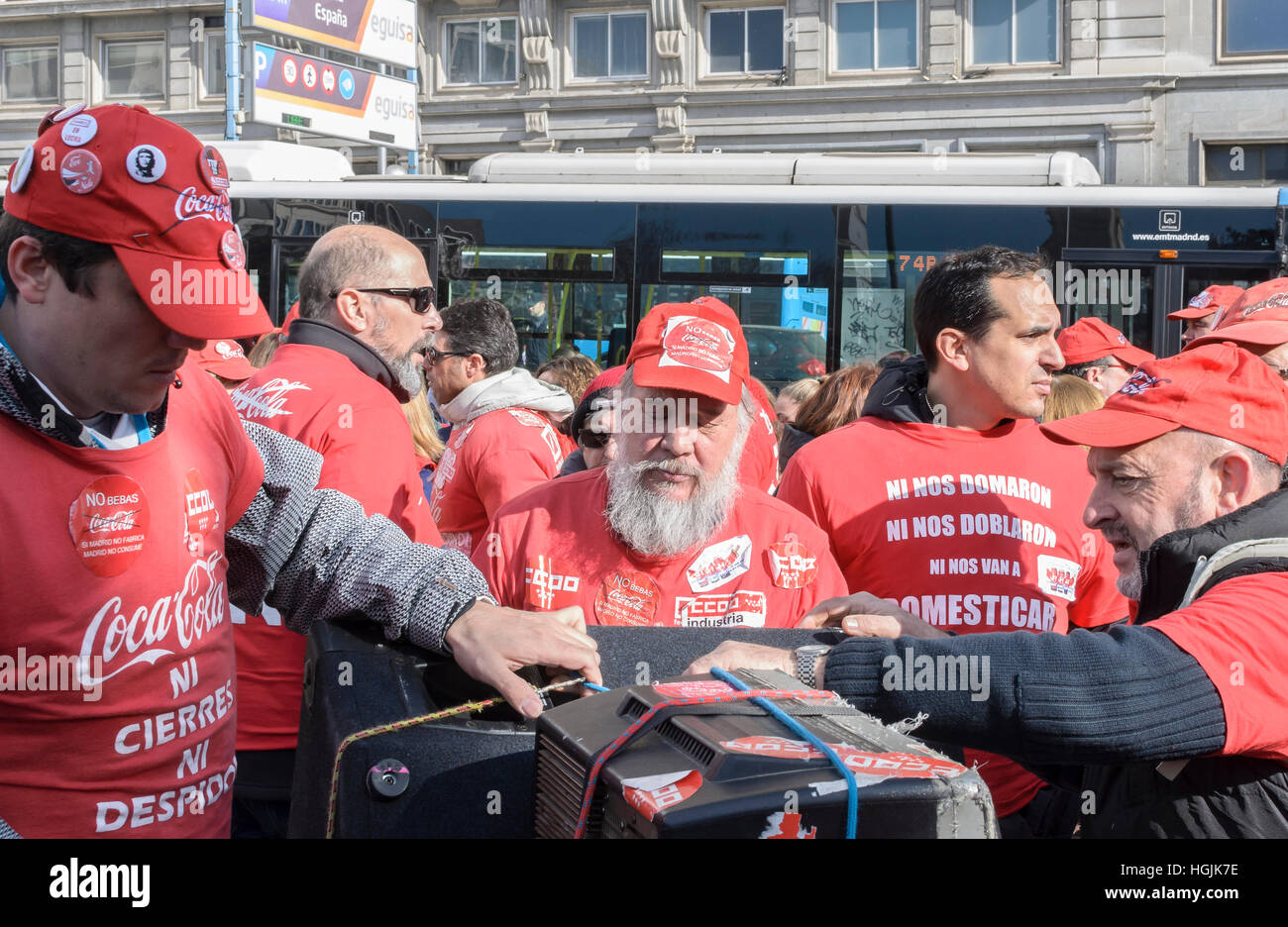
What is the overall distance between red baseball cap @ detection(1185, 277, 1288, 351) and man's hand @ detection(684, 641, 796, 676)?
7.40 ft

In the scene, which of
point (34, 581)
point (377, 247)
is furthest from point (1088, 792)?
point (377, 247)

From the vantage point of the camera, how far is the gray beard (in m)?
2.81

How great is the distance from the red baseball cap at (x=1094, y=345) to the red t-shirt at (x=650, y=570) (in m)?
4.10

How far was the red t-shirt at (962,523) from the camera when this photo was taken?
123 inches

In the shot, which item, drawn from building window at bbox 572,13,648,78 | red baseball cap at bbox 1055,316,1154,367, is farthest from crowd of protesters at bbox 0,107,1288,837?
building window at bbox 572,13,648,78

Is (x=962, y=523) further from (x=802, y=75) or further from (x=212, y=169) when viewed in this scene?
(x=802, y=75)

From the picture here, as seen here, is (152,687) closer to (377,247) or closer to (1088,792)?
(1088,792)

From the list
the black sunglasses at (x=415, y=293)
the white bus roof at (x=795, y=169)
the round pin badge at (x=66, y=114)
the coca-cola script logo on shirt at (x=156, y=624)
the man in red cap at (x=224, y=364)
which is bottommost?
the coca-cola script logo on shirt at (x=156, y=624)

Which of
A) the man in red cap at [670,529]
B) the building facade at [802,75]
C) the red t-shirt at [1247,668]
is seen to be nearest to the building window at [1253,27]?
the building facade at [802,75]

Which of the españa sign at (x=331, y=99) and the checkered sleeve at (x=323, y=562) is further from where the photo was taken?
the españa sign at (x=331, y=99)

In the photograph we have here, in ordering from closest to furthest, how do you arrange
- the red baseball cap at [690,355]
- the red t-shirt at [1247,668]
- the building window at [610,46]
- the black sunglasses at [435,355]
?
the red t-shirt at [1247,668], the red baseball cap at [690,355], the black sunglasses at [435,355], the building window at [610,46]

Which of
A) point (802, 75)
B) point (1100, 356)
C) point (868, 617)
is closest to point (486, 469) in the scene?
point (868, 617)

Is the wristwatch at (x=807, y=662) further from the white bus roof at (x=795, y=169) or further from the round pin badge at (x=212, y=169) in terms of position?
the white bus roof at (x=795, y=169)

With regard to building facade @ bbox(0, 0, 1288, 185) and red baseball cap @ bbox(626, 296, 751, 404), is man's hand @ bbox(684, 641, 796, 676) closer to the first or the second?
red baseball cap @ bbox(626, 296, 751, 404)
